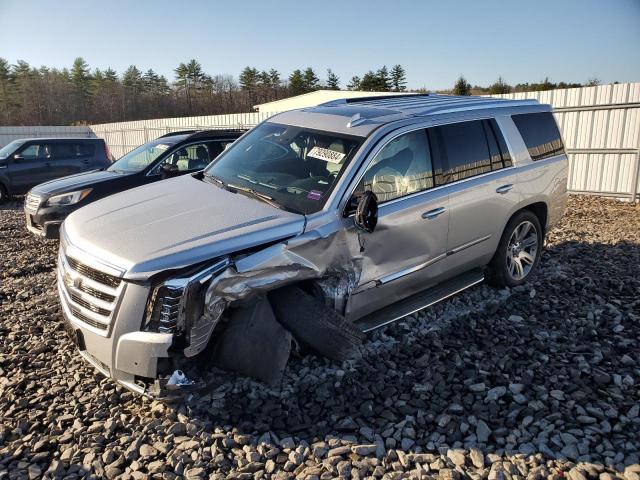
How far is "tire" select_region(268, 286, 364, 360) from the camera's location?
3.26m

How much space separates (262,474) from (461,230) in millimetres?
2764

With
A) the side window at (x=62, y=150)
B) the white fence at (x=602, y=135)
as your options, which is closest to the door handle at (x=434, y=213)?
the white fence at (x=602, y=135)

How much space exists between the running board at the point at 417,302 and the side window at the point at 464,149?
101 cm

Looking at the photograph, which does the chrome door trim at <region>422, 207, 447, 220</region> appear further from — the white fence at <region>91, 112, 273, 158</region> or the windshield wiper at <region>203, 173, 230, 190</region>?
the white fence at <region>91, 112, 273, 158</region>

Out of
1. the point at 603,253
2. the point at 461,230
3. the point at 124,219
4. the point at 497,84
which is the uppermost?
the point at 497,84

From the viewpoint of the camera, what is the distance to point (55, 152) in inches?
495

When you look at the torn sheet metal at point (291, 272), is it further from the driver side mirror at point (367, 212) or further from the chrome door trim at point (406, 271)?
the chrome door trim at point (406, 271)

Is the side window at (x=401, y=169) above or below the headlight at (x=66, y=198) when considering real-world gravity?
above

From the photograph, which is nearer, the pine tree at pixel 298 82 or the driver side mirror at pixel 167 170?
the driver side mirror at pixel 167 170

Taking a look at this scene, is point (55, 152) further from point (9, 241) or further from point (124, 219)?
point (124, 219)

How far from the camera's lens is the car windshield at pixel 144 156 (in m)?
7.80

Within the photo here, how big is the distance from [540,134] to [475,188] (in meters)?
1.56

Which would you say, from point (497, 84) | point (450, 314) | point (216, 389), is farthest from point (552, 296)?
point (497, 84)

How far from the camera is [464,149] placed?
445 centimetres
